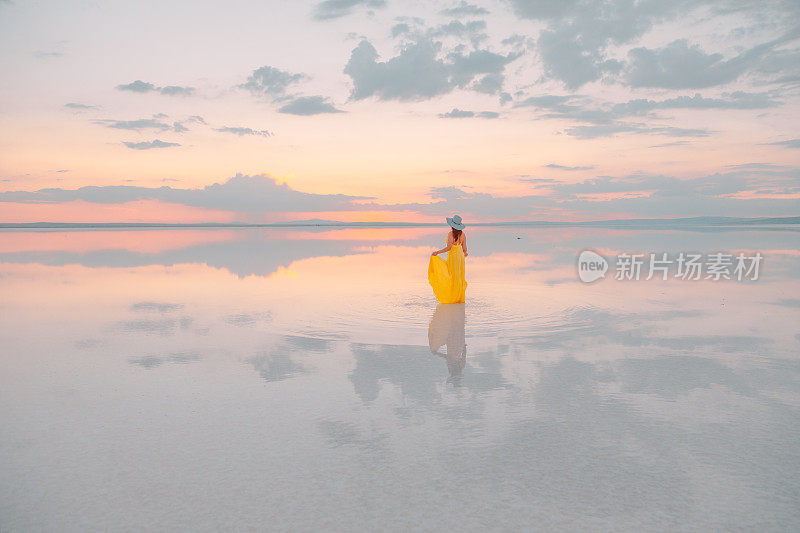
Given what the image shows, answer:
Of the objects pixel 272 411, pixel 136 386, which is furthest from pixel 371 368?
pixel 136 386

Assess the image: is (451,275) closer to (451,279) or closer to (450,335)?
(451,279)

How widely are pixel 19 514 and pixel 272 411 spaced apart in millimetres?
2246

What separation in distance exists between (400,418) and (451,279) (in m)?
7.11

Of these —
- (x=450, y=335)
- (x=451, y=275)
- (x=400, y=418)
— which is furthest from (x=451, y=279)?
(x=400, y=418)

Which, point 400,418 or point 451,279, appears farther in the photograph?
point 451,279

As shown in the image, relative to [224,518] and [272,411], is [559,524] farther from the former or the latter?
[272,411]

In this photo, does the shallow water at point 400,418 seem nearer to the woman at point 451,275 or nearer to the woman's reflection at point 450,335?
the woman's reflection at point 450,335

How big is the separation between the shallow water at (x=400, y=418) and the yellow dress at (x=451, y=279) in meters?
0.96

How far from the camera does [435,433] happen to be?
5.04 meters

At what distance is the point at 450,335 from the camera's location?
915 cm

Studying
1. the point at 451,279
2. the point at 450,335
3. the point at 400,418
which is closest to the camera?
the point at 400,418

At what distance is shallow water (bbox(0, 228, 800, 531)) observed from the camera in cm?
386

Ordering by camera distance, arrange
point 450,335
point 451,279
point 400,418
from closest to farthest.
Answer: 1. point 400,418
2. point 450,335
3. point 451,279

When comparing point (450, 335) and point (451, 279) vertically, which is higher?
point (451, 279)
